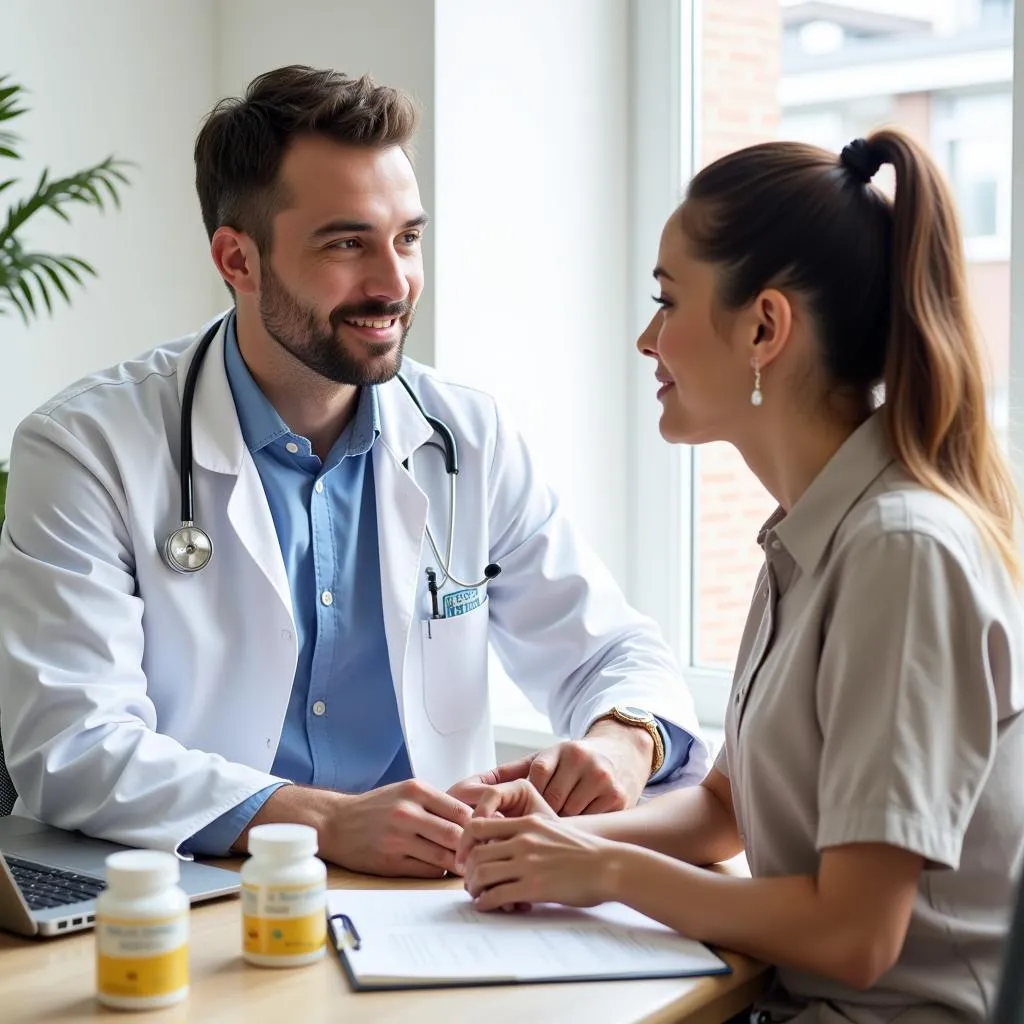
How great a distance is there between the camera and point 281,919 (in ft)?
3.82

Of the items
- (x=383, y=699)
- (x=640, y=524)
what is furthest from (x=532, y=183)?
(x=383, y=699)

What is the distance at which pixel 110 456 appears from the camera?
5.82ft

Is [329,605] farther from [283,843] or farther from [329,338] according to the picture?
[283,843]

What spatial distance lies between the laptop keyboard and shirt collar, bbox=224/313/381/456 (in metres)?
0.66

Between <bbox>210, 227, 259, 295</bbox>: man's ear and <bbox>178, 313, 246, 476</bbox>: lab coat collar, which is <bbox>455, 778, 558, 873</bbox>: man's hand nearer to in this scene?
<bbox>178, 313, 246, 476</bbox>: lab coat collar

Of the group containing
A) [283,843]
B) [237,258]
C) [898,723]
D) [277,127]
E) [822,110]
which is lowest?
[283,843]

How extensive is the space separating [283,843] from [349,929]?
0.45ft

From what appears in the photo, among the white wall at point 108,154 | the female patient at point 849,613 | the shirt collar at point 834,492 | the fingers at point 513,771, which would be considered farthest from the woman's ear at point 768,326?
the white wall at point 108,154

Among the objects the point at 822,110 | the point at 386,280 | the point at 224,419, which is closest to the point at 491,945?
the point at 224,419

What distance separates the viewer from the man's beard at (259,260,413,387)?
1.92 m

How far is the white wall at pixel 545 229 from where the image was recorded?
8.46 ft

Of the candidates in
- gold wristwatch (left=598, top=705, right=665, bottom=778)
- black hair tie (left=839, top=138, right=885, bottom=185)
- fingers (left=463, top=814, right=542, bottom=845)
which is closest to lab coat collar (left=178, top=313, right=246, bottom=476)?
gold wristwatch (left=598, top=705, right=665, bottom=778)

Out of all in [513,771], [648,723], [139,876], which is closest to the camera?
[139,876]

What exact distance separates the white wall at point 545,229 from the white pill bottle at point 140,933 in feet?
5.29
